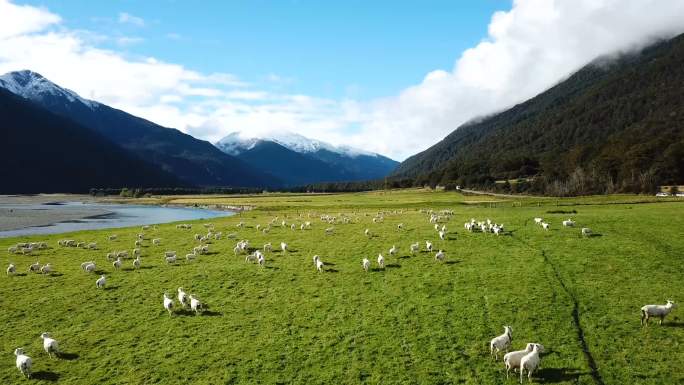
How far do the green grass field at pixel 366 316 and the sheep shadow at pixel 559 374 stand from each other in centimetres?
8

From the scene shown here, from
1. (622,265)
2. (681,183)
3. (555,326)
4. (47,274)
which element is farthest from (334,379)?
(681,183)


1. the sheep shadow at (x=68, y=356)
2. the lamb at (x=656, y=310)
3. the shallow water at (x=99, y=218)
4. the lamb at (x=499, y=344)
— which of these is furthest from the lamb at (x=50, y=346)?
the shallow water at (x=99, y=218)

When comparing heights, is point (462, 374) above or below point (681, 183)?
below

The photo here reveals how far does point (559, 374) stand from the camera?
1830cm

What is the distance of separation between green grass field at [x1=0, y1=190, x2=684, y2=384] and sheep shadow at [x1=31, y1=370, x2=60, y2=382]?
0.26ft

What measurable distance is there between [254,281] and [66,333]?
1181cm

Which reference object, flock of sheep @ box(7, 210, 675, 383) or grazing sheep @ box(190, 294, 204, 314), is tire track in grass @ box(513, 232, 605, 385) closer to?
flock of sheep @ box(7, 210, 675, 383)

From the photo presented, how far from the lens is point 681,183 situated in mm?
115812

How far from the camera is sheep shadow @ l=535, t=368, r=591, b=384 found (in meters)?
17.9

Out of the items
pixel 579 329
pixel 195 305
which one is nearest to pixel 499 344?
pixel 579 329

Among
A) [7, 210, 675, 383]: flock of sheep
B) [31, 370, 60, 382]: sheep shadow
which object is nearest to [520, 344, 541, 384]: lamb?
[7, 210, 675, 383]: flock of sheep

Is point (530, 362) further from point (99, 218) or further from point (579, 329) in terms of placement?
point (99, 218)

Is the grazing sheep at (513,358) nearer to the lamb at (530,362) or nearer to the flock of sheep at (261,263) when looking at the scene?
→ the flock of sheep at (261,263)

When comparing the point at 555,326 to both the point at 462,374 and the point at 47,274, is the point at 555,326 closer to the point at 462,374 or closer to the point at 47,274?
the point at 462,374
